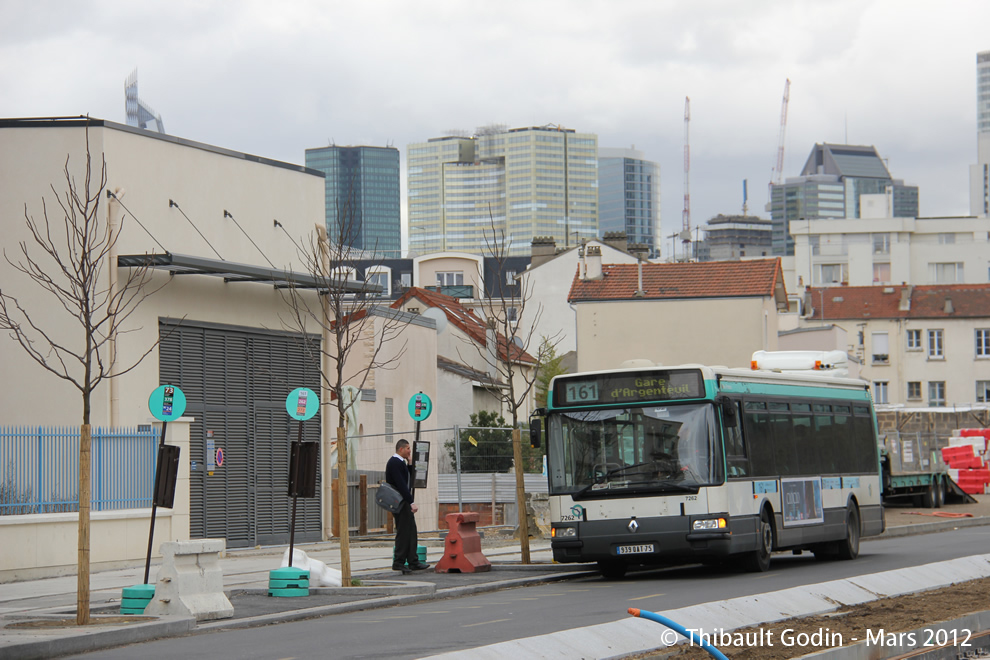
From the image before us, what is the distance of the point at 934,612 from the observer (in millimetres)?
12648

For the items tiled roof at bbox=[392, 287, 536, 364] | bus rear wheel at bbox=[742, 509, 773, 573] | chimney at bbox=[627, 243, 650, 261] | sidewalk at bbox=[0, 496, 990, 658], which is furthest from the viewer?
chimney at bbox=[627, 243, 650, 261]

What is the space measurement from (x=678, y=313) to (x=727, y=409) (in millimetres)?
35568

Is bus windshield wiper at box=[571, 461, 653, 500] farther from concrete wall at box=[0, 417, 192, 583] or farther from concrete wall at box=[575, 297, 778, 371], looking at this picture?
concrete wall at box=[575, 297, 778, 371]

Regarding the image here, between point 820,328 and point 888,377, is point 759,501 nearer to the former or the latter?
point 820,328

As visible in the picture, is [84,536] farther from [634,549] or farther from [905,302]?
[905,302]

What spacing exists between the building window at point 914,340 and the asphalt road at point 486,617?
67.9 m

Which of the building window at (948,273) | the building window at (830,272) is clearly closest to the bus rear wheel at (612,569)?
the building window at (948,273)

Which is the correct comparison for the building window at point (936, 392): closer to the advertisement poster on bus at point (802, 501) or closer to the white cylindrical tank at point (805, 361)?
the white cylindrical tank at point (805, 361)

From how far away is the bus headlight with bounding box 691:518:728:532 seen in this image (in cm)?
1756

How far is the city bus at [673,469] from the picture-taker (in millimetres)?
17766

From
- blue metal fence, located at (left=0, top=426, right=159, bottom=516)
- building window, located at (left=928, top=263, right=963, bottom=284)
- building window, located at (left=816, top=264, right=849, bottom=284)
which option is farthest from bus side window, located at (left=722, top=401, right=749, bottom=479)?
building window, located at (left=816, top=264, right=849, bottom=284)

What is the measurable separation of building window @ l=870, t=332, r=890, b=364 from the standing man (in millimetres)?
71185

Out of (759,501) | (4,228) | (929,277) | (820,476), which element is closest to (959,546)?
(820,476)

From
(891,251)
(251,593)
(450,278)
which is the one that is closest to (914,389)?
(450,278)
